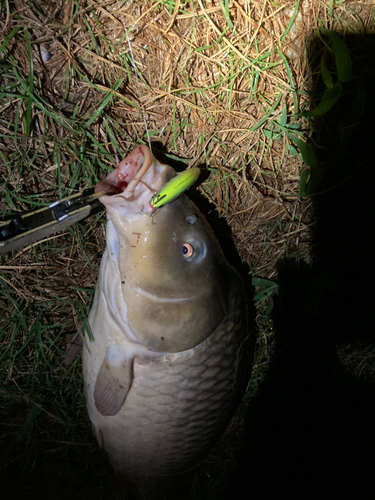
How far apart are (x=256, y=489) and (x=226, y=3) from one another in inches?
127

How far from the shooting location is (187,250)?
129cm

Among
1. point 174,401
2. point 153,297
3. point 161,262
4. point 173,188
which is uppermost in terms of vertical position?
point 173,188

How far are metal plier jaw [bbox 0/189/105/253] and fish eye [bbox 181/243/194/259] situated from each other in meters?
0.45

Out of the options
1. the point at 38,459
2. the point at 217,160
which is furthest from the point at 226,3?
the point at 38,459

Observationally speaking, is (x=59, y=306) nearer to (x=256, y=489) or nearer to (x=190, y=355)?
(x=190, y=355)

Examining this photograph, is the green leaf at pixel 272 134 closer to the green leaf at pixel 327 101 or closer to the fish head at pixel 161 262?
the green leaf at pixel 327 101

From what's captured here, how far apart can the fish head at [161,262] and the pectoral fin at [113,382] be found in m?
0.16

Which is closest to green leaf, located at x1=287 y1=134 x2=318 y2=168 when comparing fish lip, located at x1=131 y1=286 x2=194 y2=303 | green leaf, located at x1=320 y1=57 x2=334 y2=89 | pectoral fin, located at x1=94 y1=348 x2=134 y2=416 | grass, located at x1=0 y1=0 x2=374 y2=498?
grass, located at x1=0 y1=0 x2=374 y2=498

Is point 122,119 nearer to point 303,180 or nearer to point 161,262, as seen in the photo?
point 161,262

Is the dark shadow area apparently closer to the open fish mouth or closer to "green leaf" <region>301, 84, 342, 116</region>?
"green leaf" <region>301, 84, 342, 116</region>

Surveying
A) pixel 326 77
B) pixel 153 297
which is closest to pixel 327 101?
pixel 326 77

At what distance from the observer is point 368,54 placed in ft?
5.55

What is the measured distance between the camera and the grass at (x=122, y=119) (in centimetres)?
148

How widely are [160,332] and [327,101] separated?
136 cm
